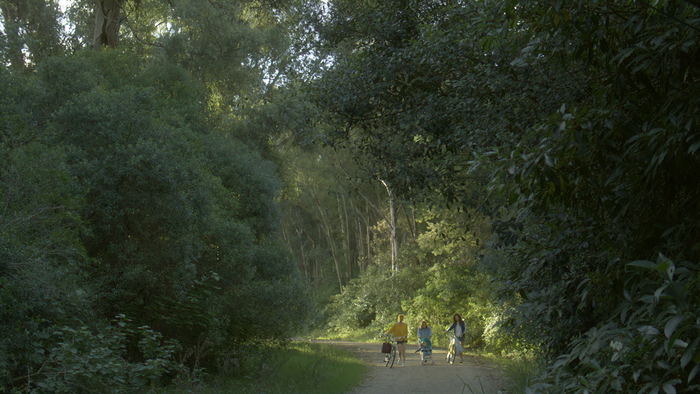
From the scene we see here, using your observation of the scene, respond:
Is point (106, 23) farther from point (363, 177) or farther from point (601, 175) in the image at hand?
point (601, 175)

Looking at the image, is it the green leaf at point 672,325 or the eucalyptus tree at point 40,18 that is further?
the eucalyptus tree at point 40,18

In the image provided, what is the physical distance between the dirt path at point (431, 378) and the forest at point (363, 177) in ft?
4.99

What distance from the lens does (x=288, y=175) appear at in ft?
83.7

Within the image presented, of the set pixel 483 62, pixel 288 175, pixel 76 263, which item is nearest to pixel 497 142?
pixel 483 62

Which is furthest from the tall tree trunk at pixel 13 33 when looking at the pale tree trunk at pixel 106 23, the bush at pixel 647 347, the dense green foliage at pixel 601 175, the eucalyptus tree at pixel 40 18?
the bush at pixel 647 347

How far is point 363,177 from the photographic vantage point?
340 inches

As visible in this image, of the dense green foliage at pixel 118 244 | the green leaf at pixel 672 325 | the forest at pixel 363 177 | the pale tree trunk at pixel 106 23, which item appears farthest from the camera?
the pale tree trunk at pixel 106 23

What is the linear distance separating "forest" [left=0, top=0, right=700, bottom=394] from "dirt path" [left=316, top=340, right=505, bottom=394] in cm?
152

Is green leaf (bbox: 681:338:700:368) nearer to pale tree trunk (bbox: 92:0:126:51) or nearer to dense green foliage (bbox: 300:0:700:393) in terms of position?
dense green foliage (bbox: 300:0:700:393)

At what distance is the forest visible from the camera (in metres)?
3.43

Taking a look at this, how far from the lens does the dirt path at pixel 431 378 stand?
11142mm

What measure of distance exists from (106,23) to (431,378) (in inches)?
573

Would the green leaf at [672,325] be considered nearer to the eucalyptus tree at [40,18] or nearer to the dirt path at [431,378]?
the dirt path at [431,378]

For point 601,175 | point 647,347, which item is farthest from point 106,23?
point 647,347
